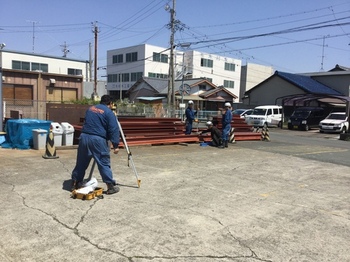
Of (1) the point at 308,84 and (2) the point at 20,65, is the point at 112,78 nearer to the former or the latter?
(2) the point at 20,65

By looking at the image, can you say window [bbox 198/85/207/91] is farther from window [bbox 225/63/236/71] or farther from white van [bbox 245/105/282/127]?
window [bbox 225/63/236/71]

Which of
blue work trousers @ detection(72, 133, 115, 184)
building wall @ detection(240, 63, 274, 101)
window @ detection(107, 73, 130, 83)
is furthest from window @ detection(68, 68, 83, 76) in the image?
blue work trousers @ detection(72, 133, 115, 184)

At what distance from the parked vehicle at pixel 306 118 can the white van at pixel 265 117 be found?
1.44m

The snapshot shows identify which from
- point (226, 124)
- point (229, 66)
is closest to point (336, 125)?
point (226, 124)

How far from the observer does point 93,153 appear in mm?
5289

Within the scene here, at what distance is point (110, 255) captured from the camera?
344 cm

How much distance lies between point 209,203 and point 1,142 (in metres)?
8.61

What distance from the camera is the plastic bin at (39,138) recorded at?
10172 millimetres

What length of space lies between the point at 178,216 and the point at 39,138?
7112 millimetres

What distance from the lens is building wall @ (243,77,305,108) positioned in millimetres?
36862

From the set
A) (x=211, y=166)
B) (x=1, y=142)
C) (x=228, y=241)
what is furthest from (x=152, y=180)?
(x=1, y=142)

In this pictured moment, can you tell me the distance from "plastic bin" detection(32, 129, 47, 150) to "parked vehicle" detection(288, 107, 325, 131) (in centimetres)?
2321

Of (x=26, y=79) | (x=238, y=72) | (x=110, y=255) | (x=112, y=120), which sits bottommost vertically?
(x=110, y=255)

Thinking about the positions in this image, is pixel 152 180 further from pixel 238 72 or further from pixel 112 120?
pixel 238 72
